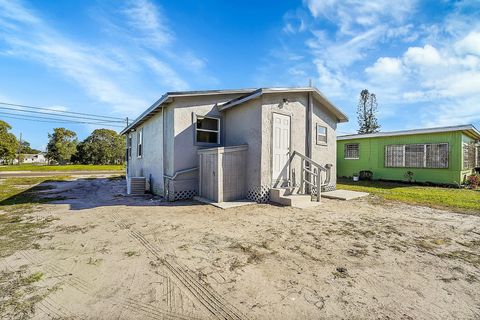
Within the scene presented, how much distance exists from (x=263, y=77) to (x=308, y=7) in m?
5.25

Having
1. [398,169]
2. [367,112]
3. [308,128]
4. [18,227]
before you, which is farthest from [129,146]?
[367,112]

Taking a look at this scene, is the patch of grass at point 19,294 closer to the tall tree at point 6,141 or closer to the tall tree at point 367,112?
the tall tree at point 367,112

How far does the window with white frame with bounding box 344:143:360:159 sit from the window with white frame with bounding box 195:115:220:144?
1202 cm

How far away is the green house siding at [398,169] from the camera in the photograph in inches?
455

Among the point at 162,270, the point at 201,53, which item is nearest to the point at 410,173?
the point at 201,53

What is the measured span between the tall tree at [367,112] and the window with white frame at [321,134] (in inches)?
1204

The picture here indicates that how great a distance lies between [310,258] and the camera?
320 cm

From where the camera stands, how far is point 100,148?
4538cm

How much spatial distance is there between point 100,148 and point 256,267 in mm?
52599

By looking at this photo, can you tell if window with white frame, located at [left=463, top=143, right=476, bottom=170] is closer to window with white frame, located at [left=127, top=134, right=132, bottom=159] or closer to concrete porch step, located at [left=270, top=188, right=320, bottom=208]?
concrete porch step, located at [left=270, top=188, right=320, bottom=208]

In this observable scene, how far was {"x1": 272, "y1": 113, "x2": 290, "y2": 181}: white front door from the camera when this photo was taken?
764cm

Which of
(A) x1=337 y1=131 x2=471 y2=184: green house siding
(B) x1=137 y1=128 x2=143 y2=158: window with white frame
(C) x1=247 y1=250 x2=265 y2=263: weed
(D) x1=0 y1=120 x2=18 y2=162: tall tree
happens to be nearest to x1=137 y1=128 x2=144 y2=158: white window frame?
(B) x1=137 y1=128 x2=143 y2=158: window with white frame

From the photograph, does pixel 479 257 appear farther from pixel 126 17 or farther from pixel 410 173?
pixel 126 17

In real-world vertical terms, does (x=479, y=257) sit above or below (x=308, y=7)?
below
